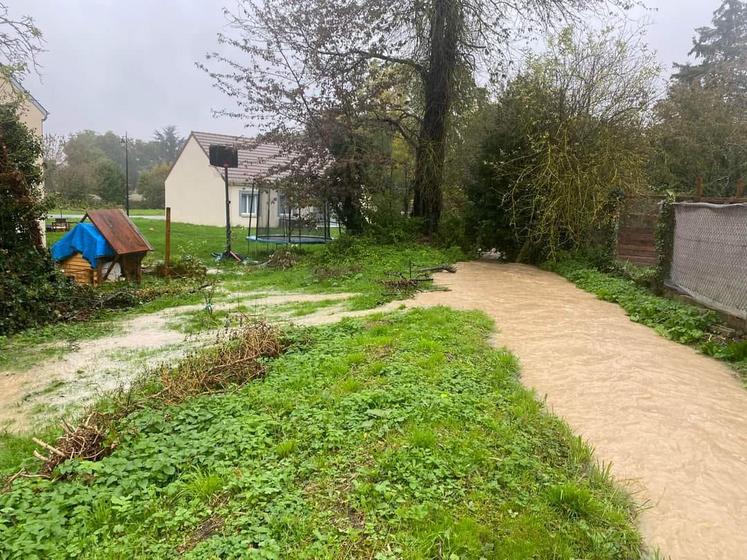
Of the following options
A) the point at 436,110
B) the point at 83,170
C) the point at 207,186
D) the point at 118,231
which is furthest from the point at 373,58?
the point at 83,170

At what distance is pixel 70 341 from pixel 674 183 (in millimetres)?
17625

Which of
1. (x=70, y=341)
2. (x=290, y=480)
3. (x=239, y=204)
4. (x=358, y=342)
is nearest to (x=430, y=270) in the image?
(x=358, y=342)

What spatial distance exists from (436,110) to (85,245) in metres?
9.93

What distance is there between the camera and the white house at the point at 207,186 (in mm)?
27219

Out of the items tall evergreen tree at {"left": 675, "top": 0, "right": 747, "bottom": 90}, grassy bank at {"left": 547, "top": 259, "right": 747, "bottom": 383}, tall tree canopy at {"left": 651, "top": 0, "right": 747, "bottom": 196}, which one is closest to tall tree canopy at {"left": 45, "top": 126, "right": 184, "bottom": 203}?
grassy bank at {"left": 547, "top": 259, "right": 747, "bottom": 383}

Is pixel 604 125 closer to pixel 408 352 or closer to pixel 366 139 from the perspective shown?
pixel 366 139

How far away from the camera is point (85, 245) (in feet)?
37.9

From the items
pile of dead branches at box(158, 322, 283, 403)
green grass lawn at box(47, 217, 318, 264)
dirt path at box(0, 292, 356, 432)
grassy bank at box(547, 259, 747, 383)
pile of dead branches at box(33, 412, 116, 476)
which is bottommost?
dirt path at box(0, 292, 356, 432)

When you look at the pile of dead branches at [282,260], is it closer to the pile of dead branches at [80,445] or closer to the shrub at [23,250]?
the shrub at [23,250]

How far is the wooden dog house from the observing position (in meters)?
11.5

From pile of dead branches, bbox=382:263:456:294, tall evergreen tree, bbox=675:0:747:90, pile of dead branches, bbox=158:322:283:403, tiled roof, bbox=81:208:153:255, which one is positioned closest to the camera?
pile of dead branches, bbox=158:322:283:403

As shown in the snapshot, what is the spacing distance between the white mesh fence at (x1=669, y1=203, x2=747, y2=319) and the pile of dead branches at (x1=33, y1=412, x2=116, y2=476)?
6720mm

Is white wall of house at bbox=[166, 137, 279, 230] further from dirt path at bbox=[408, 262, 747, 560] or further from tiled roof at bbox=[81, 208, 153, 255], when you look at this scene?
dirt path at bbox=[408, 262, 747, 560]

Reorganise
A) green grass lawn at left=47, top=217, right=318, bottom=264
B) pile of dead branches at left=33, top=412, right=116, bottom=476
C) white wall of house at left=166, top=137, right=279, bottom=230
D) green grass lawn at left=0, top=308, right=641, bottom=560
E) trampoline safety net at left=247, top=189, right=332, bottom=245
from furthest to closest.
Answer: white wall of house at left=166, top=137, right=279, bottom=230, trampoline safety net at left=247, top=189, right=332, bottom=245, green grass lawn at left=47, top=217, right=318, bottom=264, pile of dead branches at left=33, top=412, right=116, bottom=476, green grass lawn at left=0, top=308, right=641, bottom=560
